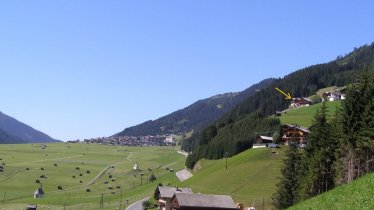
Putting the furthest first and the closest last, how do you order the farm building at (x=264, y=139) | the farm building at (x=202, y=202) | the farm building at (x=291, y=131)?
the farm building at (x=264, y=139), the farm building at (x=291, y=131), the farm building at (x=202, y=202)

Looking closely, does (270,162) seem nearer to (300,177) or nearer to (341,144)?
(300,177)

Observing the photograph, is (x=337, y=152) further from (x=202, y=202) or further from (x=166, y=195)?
(x=166, y=195)

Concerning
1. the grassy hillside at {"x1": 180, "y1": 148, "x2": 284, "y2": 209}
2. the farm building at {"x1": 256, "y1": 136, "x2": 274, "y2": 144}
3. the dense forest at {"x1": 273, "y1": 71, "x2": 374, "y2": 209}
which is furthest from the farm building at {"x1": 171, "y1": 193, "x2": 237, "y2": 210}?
the farm building at {"x1": 256, "y1": 136, "x2": 274, "y2": 144}

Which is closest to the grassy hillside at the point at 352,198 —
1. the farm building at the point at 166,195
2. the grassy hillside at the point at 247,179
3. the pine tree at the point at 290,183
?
the pine tree at the point at 290,183

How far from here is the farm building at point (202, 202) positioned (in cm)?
9588

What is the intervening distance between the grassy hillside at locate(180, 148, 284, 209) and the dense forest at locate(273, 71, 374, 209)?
14898 mm

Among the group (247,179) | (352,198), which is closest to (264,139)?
(247,179)

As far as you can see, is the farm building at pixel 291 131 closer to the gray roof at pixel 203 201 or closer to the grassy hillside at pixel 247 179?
the grassy hillside at pixel 247 179

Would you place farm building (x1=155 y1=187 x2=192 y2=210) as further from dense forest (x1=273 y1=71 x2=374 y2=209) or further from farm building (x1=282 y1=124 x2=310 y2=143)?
farm building (x1=282 y1=124 x2=310 y2=143)

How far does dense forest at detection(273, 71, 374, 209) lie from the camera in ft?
242

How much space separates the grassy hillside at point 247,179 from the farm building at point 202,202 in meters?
9.03

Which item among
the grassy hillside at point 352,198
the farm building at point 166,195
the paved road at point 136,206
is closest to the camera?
the grassy hillside at point 352,198

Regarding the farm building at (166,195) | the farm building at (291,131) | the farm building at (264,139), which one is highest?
the farm building at (291,131)

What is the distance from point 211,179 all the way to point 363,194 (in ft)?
312
